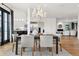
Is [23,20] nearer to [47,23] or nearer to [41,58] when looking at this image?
[47,23]

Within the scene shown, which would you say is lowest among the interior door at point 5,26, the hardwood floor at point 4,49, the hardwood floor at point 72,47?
the hardwood floor at point 72,47

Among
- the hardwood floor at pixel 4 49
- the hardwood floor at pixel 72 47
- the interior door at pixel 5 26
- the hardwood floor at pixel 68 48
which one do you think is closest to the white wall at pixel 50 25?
the hardwood floor at pixel 72 47

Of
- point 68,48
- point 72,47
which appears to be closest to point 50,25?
point 72,47

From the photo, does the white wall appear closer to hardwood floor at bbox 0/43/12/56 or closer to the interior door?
the interior door

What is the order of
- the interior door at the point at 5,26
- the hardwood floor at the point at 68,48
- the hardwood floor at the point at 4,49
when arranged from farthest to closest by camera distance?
1. the interior door at the point at 5,26
2. the hardwood floor at the point at 68,48
3. the hardwood floor at the point at 4,49

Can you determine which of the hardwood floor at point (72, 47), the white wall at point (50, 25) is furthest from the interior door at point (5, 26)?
the white wall at point (50, 25)

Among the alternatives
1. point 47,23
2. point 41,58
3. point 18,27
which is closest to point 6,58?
point 41,58

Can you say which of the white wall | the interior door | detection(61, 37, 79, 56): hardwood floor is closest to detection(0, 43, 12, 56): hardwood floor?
the interior door

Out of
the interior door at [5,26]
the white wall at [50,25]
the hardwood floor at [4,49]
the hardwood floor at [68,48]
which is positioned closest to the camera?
the hardwood floor at [4,49]

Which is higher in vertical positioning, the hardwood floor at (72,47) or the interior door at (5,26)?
the interior door at (5,26)

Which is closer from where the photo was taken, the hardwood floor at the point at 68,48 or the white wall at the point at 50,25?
the hardwood floor at the point at 68,48

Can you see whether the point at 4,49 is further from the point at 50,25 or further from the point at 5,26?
the point at 50,25

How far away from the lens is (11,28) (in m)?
10.5

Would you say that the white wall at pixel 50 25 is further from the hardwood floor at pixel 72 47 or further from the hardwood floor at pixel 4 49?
the hardwood floor at pixel 4 49
